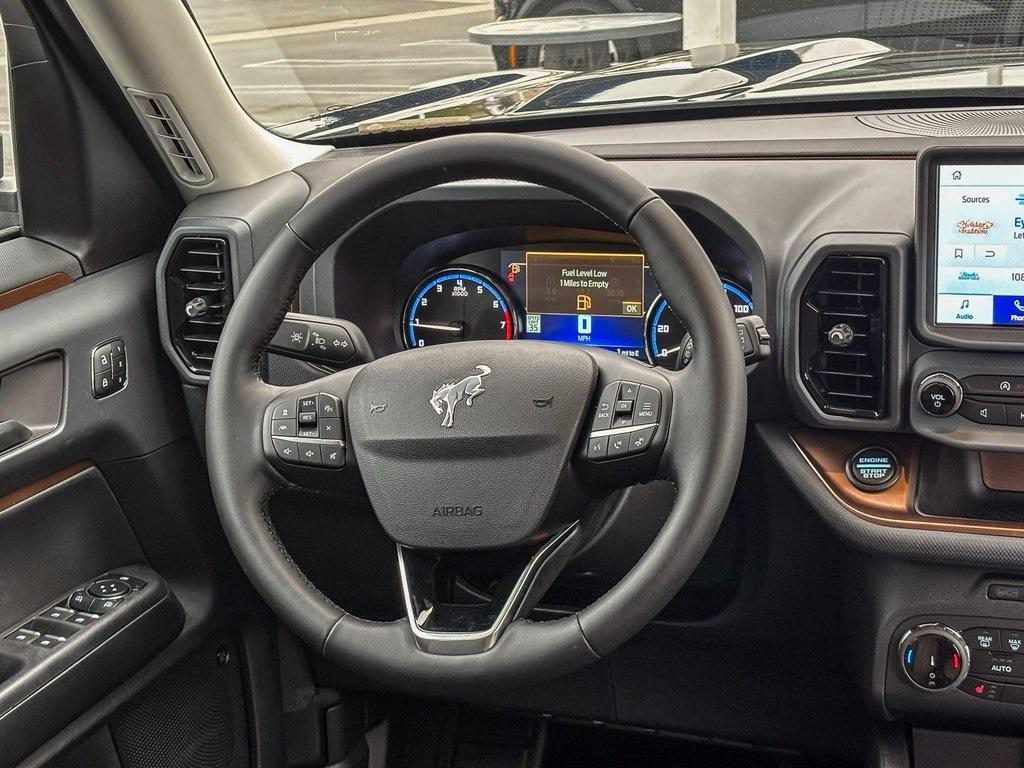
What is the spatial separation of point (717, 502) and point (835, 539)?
1.99 feet

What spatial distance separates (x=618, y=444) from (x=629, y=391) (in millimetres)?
62

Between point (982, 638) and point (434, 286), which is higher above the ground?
point (434, 286)

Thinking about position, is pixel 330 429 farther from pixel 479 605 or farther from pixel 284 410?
pixel 479 605

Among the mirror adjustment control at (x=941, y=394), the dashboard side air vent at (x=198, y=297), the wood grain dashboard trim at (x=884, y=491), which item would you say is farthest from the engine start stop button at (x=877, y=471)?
the dashboard side air vent at (x=198, y=297)

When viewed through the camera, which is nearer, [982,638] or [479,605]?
[479,605]

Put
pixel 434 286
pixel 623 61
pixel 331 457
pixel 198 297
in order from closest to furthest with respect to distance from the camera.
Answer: pixel 331 457 → pixel 198 297 → pixel 434 286 → pixel 623 61

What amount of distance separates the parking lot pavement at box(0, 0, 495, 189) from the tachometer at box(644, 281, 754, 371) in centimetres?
73

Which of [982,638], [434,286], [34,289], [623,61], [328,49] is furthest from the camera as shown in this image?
[328,49]

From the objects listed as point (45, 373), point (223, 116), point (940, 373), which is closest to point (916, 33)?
point (940, 373)

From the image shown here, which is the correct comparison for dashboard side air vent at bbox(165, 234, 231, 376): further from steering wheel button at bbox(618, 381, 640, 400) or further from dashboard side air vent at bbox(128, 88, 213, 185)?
steering wheel button at bbox(618, 381, 640, 400)

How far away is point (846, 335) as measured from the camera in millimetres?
1521

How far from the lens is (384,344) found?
197 centimetres

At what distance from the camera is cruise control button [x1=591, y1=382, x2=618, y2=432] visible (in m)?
1.26

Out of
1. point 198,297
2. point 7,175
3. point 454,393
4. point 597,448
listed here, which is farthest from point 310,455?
point 7,175
